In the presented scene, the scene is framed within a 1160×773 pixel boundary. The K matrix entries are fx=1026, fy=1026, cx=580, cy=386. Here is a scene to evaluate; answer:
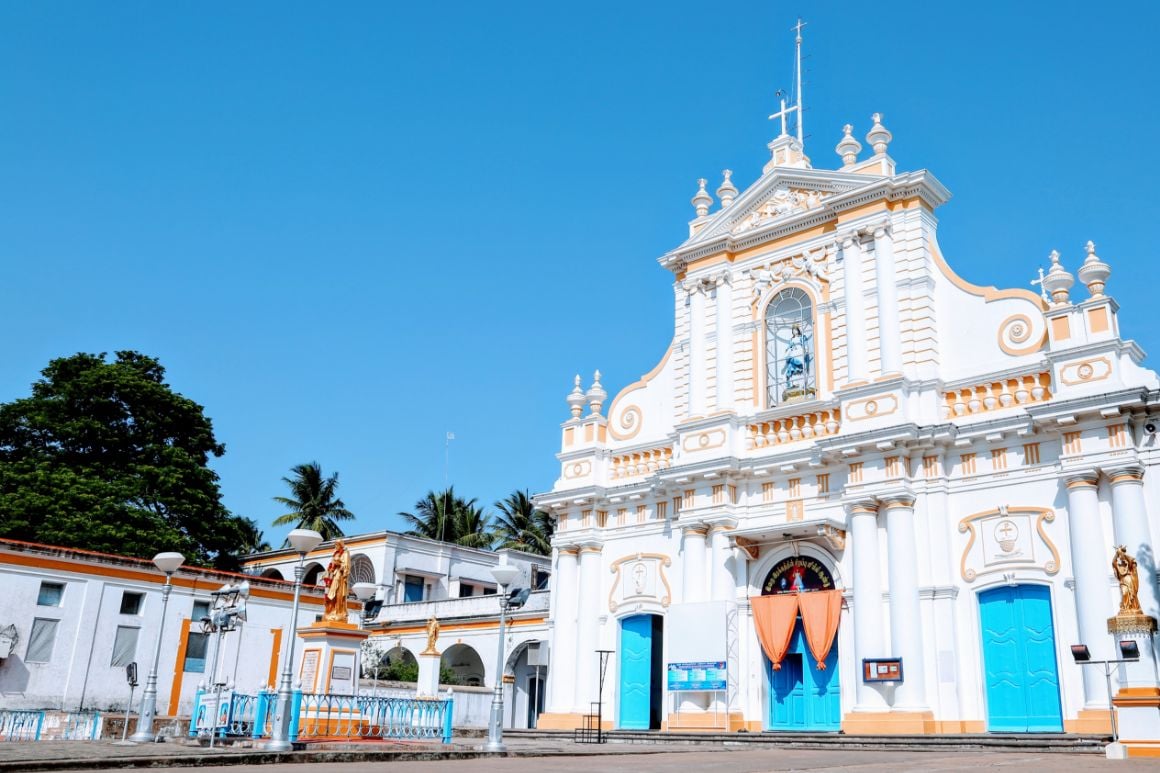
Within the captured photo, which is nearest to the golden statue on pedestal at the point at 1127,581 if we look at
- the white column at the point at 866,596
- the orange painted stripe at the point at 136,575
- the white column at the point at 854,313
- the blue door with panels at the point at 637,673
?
the white column at the point at 866,596

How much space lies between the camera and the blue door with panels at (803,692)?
22.6 m

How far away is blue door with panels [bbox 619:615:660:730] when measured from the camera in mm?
25531

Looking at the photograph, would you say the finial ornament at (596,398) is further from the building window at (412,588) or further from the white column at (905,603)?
the building window at (412,588)

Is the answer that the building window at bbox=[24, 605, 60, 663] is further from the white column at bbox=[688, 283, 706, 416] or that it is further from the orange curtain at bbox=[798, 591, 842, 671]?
→ the orange curtain at bbox=[798, 591, 842, 671]

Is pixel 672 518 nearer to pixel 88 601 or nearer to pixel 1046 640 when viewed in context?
pixel 1046 640

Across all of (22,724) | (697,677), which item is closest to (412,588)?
(22,724)

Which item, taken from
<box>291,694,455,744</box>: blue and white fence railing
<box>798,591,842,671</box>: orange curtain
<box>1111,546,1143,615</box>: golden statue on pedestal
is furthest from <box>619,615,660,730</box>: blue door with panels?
<box>1111,546,1143,615</box>: golden statue on pedestal

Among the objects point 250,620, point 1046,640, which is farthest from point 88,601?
point 1046,640

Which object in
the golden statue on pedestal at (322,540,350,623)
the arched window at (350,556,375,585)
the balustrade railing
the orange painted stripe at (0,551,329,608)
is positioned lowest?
the balustrade railing

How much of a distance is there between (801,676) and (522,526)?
3502 cm

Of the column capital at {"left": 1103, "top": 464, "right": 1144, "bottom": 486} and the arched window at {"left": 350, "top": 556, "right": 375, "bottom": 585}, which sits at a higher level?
the arched window at {"left": 350, "top": 556, "right": 375, "bottom": 585}

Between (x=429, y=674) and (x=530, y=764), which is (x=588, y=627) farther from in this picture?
(x=530, y=764)

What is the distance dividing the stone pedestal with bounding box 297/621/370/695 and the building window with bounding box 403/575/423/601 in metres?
25.0

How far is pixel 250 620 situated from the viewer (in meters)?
32.5
